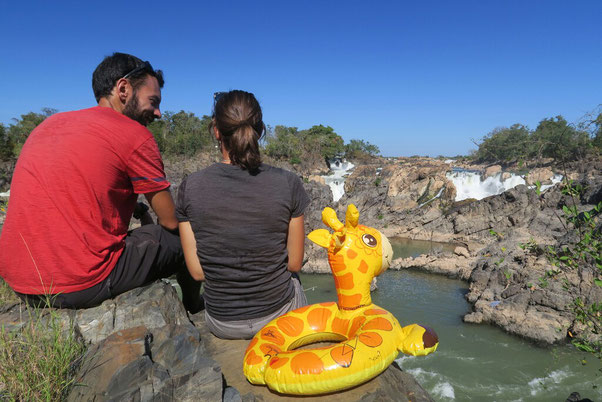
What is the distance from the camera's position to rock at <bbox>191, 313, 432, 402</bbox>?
170 cm

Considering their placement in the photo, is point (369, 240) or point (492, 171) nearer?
point (369, 240)

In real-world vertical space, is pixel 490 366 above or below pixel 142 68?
below

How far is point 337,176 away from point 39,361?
29.5 meters

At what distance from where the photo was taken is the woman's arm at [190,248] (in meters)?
2.01

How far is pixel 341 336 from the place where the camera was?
2.14 metres

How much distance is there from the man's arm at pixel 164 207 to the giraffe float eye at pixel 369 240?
1172mm

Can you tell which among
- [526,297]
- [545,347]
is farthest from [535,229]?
[545,347]

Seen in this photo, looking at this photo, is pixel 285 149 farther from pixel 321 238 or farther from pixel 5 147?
pixel 321 238

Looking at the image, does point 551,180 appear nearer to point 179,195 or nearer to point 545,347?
point 545,347

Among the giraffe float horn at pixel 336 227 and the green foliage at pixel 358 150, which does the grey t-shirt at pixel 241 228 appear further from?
the green foliage at pixel 358 150

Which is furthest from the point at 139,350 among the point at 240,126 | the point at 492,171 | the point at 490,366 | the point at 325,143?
the point at 325,143

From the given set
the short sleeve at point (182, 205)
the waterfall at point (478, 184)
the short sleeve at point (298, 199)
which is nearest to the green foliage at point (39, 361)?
the short sleeve at point (182, 205)

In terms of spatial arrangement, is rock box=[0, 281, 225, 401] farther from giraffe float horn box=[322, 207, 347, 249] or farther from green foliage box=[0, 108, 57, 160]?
green foliage box=[0, 108, 57, 160]

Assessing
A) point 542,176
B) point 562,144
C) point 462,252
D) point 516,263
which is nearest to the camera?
point 562,144
